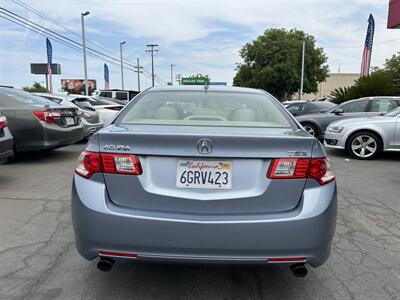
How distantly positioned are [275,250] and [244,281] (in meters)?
0.83

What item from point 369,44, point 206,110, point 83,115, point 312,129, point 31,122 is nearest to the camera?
point 206,110

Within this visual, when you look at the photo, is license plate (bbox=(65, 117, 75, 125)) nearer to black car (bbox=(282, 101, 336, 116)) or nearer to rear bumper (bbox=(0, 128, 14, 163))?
rear bumper (bbox=(0, 128, 14, 163))

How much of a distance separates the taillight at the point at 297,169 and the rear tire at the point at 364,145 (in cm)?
727

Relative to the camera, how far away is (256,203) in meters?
2.46

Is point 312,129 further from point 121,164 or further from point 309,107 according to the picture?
point 121,164

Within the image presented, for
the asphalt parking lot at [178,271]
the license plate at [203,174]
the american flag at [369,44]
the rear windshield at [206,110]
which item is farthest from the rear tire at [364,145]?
the american flag at [369,44]

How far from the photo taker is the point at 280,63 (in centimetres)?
4669

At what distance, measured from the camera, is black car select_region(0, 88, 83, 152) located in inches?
311

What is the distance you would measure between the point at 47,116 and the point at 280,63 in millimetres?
41837

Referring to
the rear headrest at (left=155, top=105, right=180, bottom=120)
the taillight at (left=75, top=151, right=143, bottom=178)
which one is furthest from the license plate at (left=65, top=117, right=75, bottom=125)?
the taillight at (left=75, top=151, right=143, bottom=178)

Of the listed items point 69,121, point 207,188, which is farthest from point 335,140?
point 207,188

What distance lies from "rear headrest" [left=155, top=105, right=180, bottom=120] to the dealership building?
18.2 meters

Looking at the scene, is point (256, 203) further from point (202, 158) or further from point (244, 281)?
point (244, 281)

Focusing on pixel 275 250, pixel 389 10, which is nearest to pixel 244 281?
pixel 275 250
